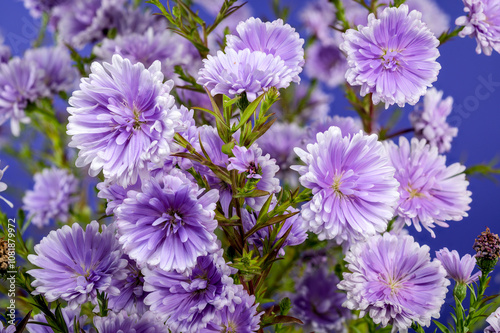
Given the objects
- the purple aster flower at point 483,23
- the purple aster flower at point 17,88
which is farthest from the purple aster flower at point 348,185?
the purple aster flower at point 17,88

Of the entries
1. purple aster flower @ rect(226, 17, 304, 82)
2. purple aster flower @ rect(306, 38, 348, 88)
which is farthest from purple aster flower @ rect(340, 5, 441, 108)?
purple aster flower @ rect(306, 38, 348, 88)

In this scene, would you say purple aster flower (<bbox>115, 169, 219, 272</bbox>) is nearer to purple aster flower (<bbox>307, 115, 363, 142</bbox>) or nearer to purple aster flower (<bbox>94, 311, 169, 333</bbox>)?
purple aster flower (<bbox>94, 311, 169, 333</bbox>)

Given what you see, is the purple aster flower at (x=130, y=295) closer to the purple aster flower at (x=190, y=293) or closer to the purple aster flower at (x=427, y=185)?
the purple aster flower at (x=190, y=293)

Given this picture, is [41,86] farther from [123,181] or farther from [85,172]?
[123,181]

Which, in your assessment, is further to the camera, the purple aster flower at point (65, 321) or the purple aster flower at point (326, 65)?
the purple aster flower at point (326, 65)

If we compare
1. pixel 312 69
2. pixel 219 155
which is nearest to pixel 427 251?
pixel 219 155
